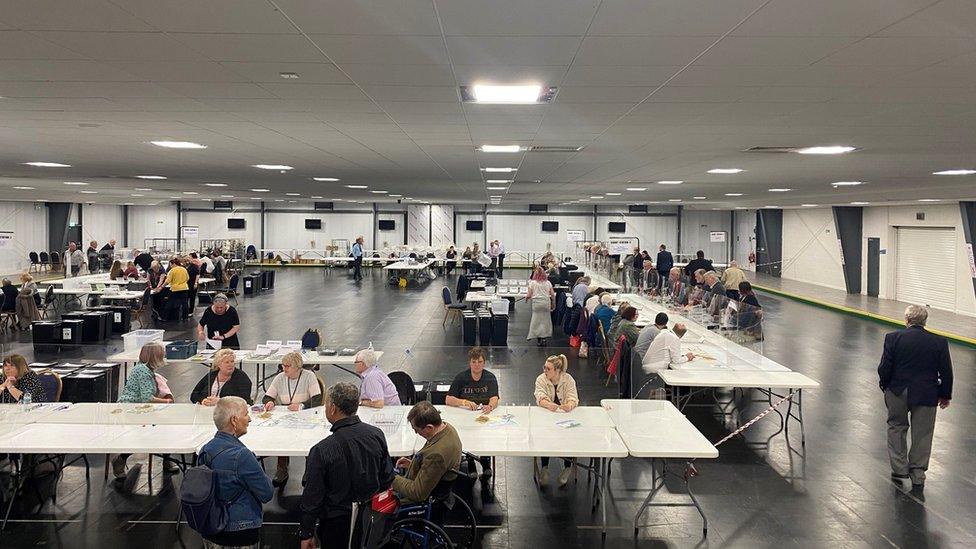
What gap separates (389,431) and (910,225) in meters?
19.4

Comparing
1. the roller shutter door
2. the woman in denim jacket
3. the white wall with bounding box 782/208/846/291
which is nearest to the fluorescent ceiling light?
the woman in denim jacket

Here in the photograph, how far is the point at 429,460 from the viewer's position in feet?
14.4

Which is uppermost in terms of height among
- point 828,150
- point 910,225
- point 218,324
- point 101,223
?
point 101,223

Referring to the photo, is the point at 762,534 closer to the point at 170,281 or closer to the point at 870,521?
the point at 870,521

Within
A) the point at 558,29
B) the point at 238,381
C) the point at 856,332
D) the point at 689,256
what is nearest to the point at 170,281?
the point at 238,381

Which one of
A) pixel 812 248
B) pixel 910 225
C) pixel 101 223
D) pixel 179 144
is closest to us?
pixel 179 144

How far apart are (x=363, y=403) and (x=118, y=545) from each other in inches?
79.5

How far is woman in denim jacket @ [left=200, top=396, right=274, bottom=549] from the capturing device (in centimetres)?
370

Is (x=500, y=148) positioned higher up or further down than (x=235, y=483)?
higher up

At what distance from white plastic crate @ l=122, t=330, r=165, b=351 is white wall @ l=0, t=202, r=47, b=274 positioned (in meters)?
20.5

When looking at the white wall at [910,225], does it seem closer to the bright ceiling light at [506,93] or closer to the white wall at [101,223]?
the bright ceiling light at [506,93]

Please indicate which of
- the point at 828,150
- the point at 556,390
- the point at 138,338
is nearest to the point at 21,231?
the point at 138,338

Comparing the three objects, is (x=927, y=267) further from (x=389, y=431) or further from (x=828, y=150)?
(x=389, y=431)

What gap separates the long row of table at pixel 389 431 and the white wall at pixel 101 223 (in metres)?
29.3
